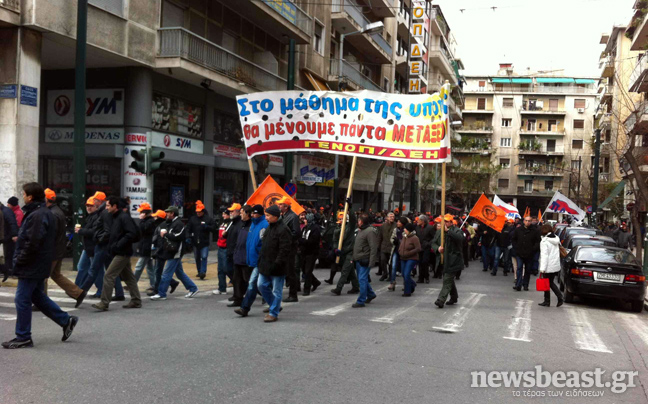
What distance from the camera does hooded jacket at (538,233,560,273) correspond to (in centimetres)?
1117

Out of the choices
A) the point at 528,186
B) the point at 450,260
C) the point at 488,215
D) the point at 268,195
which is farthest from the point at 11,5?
the point at 528,186

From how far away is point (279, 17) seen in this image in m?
21.7

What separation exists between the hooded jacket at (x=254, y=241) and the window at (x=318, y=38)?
20518mm

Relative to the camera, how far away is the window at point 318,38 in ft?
91.3

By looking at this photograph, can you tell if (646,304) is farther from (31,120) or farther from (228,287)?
(31,120)

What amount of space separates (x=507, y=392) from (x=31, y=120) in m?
12.4

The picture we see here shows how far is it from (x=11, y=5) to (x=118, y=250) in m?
7.71

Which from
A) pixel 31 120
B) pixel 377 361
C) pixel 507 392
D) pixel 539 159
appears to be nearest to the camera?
pixel 507 392

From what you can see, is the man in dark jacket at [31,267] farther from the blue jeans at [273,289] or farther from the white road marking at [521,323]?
the white road marking at [521,323]

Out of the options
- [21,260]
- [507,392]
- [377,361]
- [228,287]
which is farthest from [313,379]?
[228,287]

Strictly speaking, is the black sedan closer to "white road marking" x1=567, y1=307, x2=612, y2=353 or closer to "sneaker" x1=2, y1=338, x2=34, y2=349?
"white road marking" x1=567, y1=307, x2=612, y2=353

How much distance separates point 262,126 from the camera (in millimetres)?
12156

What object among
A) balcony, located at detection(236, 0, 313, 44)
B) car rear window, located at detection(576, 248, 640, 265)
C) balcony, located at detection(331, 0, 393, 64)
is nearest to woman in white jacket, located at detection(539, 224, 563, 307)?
car rear window, located at detection(576, 248, 640, 265)

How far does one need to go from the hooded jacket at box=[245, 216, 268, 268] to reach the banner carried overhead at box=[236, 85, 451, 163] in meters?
3.58
